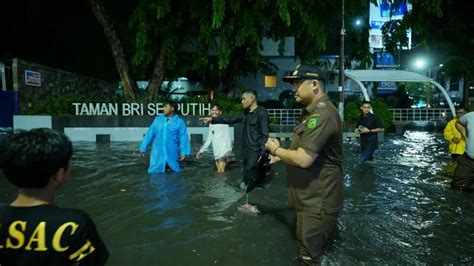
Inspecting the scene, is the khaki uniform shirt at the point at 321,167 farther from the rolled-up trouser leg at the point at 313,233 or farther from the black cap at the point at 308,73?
the black cap at the point at 308,73

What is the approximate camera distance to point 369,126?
9.78 m

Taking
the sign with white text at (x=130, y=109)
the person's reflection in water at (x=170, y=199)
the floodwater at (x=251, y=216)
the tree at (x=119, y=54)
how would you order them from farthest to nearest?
the tree at (x=119, y=54) → the sign with white text at (x=130, y=109) → the person's reflection in water at (x=170, y=199) → the floodwater at (x=251, y=216)

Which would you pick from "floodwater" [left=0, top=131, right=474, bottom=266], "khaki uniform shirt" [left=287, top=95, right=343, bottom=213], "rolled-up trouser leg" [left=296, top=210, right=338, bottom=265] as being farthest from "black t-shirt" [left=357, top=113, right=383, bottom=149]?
"rolled-up trouser leg" [left=296, top=210, right=338, bottom=265]

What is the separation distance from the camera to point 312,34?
619 inches

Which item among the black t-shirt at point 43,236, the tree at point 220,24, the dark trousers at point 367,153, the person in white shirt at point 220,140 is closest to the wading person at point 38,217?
the black t-shirt at point 43,236

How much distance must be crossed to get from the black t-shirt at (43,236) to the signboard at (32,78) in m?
15.7

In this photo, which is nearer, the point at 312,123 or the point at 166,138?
the point at 312,123

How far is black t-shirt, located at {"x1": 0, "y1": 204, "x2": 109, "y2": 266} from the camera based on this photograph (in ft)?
6.18

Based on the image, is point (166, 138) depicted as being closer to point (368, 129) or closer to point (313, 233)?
point (368, 129)

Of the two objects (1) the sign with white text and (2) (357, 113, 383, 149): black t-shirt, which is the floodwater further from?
(1) the sign with white text

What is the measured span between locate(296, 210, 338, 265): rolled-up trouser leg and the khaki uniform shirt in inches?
2.1

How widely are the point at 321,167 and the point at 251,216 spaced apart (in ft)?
8.98

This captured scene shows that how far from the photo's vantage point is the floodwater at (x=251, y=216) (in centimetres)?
450

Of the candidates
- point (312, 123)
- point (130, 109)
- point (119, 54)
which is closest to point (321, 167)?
point (312, 123)
